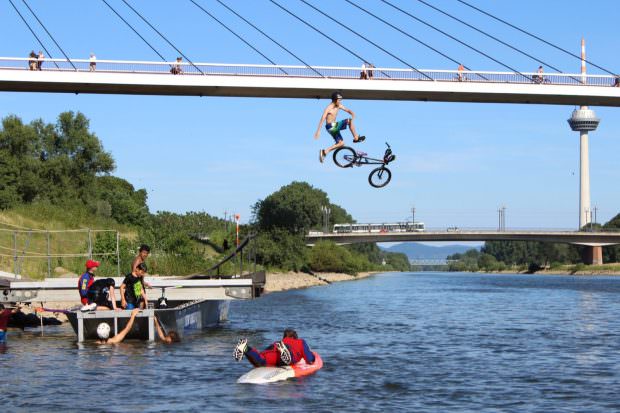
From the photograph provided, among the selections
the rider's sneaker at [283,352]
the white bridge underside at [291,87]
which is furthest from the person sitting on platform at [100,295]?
the white bridge underside at [291,87]

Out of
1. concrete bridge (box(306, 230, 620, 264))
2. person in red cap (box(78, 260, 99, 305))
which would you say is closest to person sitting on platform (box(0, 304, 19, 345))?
person in red cap (box(78, 260, 99, 305))

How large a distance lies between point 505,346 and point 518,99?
31.4 m

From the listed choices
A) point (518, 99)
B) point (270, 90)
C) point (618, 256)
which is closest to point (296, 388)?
point (270, 90)

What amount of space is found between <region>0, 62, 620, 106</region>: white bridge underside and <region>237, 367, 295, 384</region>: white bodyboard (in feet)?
114

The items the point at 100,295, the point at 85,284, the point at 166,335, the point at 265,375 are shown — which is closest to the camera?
the point at 265,375

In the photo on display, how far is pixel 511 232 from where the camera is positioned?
131 meters

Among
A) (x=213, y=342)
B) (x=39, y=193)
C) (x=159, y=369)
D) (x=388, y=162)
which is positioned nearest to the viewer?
(x=159, y=369)

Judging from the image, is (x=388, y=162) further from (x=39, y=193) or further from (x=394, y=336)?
(x=39, y=193)

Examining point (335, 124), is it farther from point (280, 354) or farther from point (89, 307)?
point (89, 307)

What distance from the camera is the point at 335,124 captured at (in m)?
24.6

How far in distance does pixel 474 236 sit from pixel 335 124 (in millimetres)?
108937

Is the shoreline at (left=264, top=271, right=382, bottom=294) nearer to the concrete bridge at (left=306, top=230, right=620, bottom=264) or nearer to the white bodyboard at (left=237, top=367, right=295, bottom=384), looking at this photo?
the concrete bridge at (left=306, top=230, right=620, bottom=264)

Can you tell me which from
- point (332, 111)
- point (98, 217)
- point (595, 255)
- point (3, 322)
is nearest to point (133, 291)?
point (3, 322)

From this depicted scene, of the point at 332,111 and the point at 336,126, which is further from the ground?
the point at 332,111
